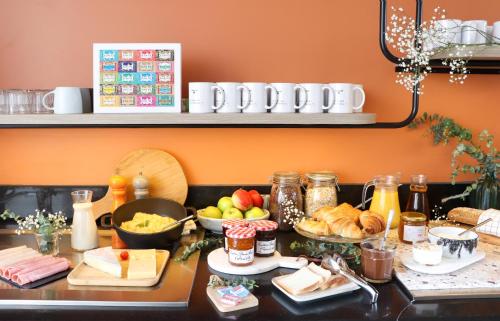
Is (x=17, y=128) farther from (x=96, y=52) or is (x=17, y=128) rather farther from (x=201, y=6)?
(x=201, y=6)

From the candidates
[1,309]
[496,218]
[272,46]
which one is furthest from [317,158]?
[1,309]

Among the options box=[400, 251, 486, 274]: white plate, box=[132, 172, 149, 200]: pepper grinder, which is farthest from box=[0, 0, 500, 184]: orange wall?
box=[400, 251, 486, 274]: white plate

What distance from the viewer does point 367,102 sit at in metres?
2.09

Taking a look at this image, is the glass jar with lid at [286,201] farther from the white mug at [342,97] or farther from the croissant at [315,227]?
the white mug at [342,97]

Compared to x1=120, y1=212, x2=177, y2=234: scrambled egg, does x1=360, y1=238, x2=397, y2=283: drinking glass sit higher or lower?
lower

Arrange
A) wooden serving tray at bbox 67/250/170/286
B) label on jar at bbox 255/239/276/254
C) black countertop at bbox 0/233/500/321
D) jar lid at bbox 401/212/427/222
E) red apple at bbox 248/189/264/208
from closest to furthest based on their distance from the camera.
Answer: black countertop at bbox 0/233/500/321 → wooden serving tray at bbox 67/250/170/286 → label on jar at bbox 255/239/276/254 → jar lid at bbox 401/212/427/222 → red apple at bbox 248/189/264/208

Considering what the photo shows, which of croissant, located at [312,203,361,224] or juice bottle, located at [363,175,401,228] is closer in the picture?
croissant, located at [312,203,361,224]

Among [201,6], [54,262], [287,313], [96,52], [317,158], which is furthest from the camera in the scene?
[317,158]

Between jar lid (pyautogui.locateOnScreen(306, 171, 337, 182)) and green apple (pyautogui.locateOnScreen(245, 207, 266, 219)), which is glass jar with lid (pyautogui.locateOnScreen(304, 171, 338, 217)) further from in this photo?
green apple (pyautogui.locateOnScreen(245, 207, 266, 219))

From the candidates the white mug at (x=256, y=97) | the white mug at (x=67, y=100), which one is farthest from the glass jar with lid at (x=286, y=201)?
the white mug at (x=67, y=100)

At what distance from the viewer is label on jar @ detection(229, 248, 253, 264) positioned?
1551 mm

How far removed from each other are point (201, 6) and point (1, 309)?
50.8 inches

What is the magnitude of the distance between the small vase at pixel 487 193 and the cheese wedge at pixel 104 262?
1434mm

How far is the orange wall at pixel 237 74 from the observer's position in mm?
1971
